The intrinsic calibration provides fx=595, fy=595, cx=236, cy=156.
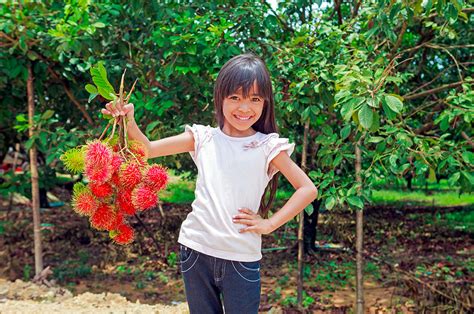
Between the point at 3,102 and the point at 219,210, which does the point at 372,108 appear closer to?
the point at 219,210

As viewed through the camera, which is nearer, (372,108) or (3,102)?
(372,108)

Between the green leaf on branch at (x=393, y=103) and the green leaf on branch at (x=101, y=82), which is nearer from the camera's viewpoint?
the green leaf on branch at (x=101, y=82)

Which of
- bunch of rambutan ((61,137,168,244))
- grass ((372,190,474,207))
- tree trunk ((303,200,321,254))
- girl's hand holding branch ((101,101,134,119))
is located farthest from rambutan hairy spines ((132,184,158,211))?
grass ((372,190,474,207))

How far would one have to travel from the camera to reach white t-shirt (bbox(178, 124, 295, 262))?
1.78 meters

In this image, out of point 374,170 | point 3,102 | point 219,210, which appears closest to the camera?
point 219,210

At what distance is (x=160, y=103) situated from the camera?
3.60 m

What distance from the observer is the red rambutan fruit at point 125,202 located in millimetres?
1586

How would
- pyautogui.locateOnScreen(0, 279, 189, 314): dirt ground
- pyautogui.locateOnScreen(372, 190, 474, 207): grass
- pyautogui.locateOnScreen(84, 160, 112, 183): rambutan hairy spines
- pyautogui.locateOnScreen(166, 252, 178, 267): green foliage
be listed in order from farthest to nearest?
pyautogui.locateOnScreen(372, 190, 474, 207): grass
pyautogui.locateOnScreen(166, 252, 178, 267): green foliage
pyautogui.locateOnScreen(0, 279, 189, 314): dirt ground
pyautogui.locateOnScreen(84, 160, 112, 183): rambutan hairy spines

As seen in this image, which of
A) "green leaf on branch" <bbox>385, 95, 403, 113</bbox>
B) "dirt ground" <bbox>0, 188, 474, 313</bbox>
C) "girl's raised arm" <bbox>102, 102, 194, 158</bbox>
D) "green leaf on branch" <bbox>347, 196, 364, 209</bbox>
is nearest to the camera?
"girl's raised arm" <bbox>102, 102, 194, 158</bbox>

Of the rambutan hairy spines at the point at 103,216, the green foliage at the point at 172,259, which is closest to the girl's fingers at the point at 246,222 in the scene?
the rambutan hairy spines at the point at 103,216

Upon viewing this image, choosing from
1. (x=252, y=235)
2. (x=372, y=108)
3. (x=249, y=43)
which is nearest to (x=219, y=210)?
(x=252, y=235)

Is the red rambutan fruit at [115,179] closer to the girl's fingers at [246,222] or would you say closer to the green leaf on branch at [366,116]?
the girl's fingers at [246,222]

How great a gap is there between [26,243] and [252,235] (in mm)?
4928

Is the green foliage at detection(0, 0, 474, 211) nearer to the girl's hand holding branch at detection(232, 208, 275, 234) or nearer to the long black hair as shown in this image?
the long black hair
